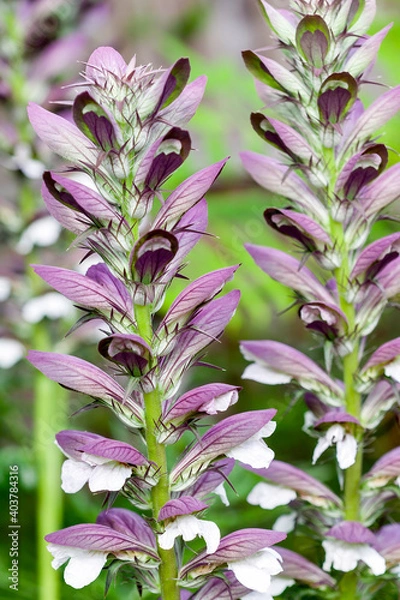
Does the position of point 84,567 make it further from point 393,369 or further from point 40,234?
point 40,234

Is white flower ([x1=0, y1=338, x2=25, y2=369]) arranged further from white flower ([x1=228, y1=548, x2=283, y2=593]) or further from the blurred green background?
white flower ([x1=228, y1=548, x2=283, y2=593])

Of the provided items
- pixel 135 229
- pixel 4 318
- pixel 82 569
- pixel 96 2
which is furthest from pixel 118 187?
pixel 96 2

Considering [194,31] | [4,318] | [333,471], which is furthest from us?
[194,31]

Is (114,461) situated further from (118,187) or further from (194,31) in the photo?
(194,31)

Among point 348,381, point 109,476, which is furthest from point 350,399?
point 109,476

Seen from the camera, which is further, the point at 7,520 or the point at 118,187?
the point at 7,520

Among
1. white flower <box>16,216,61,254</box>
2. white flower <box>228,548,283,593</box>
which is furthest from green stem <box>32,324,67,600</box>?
white flower <box>228,548,283,593</box>

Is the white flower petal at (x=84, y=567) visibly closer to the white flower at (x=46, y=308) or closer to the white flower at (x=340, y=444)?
the white flower at (x=340, y=444)
